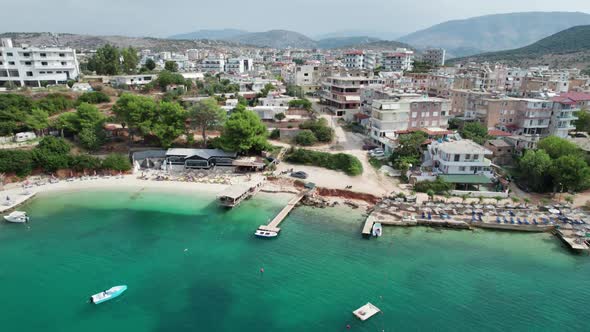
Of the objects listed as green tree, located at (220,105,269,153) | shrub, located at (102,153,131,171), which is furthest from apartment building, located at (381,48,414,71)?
shrub, located at (102,153,131,171)

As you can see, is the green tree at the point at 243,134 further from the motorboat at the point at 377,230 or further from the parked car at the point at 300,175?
the motorboat at the point at 377,230

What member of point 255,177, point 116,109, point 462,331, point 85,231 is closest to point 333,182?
point 255,177

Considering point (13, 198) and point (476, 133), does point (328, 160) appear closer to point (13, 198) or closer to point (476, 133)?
point (476, 133)

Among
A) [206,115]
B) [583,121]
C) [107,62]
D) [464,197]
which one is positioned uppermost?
[107,62]

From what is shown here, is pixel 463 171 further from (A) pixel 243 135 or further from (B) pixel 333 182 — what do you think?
(A) pixel 243 135

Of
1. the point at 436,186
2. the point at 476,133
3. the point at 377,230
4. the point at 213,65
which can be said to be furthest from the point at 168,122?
the point at 213,65

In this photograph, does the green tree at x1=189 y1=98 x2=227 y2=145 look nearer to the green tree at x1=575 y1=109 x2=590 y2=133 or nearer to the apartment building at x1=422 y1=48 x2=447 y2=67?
the green tree at x1=575 y1=109 x2=590 y2=133
